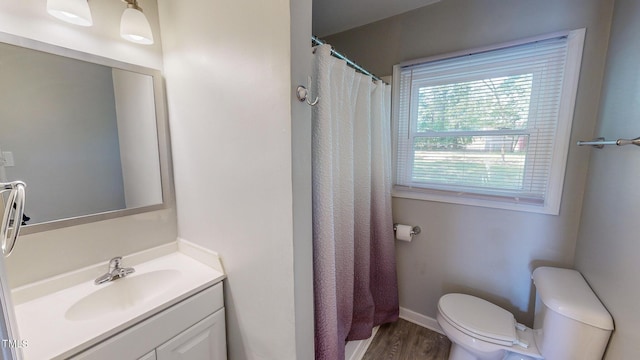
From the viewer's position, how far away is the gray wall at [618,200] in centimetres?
91

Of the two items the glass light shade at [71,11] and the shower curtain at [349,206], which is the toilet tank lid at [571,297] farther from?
the glass light shade at [71,11]

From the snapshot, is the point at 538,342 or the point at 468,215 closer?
the point at 538,342

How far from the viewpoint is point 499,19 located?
1485 millimetres

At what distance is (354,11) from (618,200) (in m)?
1.85

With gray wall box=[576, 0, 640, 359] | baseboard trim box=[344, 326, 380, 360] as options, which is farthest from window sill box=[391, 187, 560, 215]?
baseboard trim box=[344, 326, 380, 360]

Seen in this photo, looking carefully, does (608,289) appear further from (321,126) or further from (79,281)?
(79,281)

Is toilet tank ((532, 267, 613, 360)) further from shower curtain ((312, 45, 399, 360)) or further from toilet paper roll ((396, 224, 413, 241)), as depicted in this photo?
shower curtain ((312, 45, 399, 360))

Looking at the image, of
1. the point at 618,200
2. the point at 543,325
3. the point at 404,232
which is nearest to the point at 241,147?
the point at 404,232

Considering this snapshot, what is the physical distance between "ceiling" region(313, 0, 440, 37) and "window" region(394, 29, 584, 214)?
391mm

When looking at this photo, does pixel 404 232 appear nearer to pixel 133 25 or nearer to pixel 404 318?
pixel 404 318

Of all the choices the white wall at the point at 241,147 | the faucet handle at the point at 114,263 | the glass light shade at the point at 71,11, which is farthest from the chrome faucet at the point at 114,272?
the glass light shade at the point at 71,11

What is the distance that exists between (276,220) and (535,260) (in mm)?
1656

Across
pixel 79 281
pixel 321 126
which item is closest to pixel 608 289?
pixel 321 126

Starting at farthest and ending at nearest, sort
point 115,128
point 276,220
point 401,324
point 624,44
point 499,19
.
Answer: point 401,324 < point 499,19 < point 115,128 < point 624,44 < point 276,220
